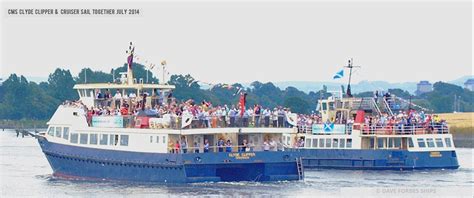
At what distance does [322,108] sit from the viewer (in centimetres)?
9162

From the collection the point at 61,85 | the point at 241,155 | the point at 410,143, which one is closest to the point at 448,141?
the point at 410,143

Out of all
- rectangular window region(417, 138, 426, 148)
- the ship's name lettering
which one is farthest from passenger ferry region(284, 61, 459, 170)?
the ship's name lettering

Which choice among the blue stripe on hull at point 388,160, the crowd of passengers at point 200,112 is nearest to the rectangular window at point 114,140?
the crowd of passengers at point 200,112

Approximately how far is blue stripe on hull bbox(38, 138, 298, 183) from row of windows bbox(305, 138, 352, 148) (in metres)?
14.9

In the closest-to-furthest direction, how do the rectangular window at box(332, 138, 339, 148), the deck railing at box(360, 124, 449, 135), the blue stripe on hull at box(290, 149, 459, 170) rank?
the blue stripe on hull at box(290, 149, 459, 170) → the deck railing at box(360, 124, 449, 135) → the rectangular window at box(332, 138, 339, 148)

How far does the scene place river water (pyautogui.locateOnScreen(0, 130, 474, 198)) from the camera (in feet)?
222

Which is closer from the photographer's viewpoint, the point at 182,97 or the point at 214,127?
the point at 214,127

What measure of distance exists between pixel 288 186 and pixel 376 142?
55.6 feet

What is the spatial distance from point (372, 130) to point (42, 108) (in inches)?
3232

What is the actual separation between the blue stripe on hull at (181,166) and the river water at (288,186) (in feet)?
1.77

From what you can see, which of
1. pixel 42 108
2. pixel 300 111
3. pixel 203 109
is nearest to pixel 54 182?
pixel 203 109

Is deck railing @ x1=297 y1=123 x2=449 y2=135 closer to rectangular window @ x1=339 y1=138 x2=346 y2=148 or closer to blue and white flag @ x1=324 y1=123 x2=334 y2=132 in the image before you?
blue and white flag @ x1=324 y1=123 x2=334 y2=132

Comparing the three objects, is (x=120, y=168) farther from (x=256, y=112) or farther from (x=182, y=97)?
(x=182, y=97)

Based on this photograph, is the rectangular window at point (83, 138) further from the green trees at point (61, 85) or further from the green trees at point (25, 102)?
the green trees at point (61, 85)
